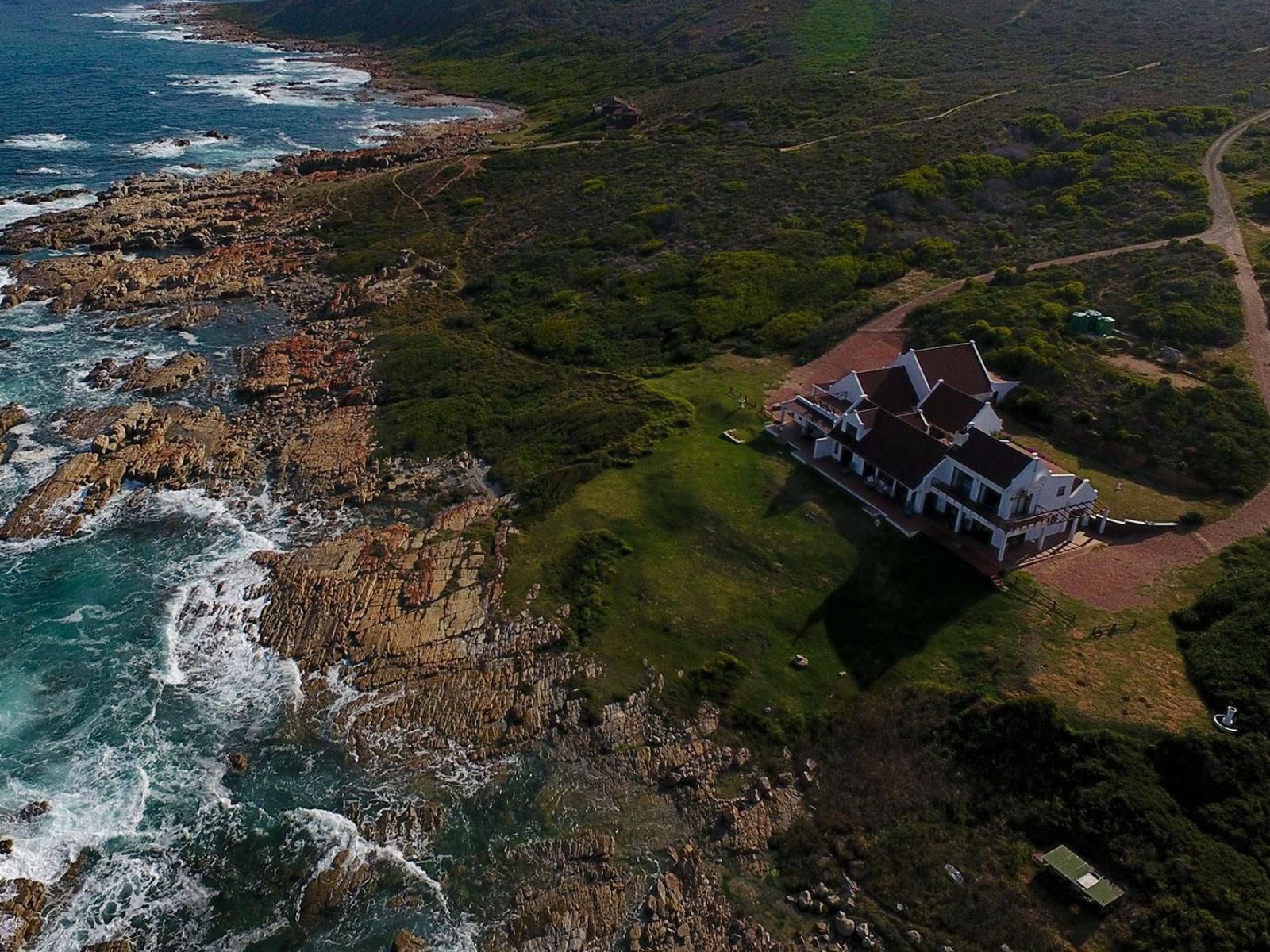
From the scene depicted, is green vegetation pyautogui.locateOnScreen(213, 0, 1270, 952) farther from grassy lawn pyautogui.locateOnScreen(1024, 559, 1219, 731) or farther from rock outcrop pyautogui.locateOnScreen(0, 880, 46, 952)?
rock outcrop pyautogui.locateOnScreen(0, 880, 46, 952)

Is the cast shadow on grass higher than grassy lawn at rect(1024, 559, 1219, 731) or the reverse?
the reverse

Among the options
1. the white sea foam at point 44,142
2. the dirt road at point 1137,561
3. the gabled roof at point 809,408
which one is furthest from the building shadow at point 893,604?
the white sea foam at point 44,142

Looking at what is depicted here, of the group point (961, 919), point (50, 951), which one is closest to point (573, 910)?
point (961, 919)

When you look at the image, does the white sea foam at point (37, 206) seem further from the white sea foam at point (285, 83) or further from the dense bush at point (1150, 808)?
the dense bush at point (1150, 808)

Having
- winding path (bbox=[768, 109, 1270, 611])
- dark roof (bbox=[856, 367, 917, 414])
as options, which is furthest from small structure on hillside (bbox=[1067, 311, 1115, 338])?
dark roof (bbox=[856, 367, 917, 414])

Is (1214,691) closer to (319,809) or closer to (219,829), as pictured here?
(319,809)

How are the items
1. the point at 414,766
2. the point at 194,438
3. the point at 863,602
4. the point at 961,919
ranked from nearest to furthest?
the point at 961,919, the point at 414,766, the point at 863,602, the point at 194,438
